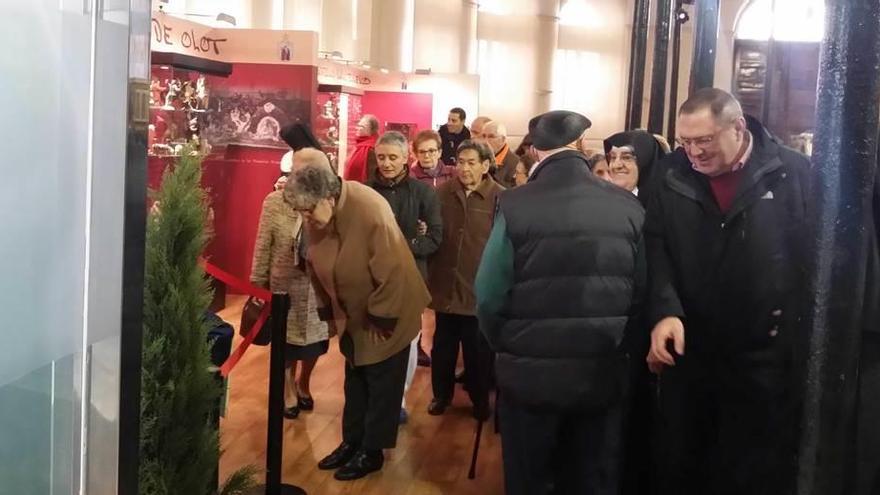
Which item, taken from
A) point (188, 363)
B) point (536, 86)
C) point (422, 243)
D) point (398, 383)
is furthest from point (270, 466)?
point (536, 86)

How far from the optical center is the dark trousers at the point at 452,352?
4945mm

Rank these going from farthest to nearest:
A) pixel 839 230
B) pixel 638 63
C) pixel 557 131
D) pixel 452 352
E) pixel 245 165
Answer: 1. pixel 245 165
2. pixel 638 63
3. pixel 452 352
4. pixel 557 131
5. pixel 839 230

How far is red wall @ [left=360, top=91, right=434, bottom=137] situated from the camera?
433 inches

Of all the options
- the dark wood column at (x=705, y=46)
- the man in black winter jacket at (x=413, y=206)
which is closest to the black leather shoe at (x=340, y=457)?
the man in black winter jacket at (x=413, y=206)

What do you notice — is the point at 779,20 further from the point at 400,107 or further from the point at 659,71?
the point at 659,71

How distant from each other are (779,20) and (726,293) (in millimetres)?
10714

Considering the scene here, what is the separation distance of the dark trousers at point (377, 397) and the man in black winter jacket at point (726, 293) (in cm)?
141

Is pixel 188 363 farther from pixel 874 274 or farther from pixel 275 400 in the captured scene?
pixel 874 274

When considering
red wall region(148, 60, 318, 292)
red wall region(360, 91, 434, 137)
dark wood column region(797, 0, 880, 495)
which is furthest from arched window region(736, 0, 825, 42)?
dark wood column region(797, 0, 880, 495)

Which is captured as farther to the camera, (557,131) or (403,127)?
(403,127)

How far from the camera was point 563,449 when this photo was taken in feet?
9.95

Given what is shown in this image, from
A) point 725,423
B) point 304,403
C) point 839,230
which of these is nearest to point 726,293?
point 725,423

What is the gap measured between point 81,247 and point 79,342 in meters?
0.17

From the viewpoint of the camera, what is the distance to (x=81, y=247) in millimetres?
1600
